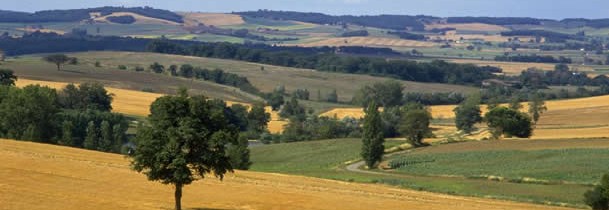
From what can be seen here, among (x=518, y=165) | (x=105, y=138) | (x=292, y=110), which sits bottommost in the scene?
(x=292, y=110)

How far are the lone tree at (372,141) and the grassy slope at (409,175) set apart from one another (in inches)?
122

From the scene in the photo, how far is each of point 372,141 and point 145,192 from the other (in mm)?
47849

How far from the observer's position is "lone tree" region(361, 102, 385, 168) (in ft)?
319

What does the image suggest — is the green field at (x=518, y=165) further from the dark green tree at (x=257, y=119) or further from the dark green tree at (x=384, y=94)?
the dark green tree at (x=384, y=94)

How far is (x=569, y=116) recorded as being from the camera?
13838cm

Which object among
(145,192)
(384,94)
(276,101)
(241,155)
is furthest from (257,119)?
(145,192)

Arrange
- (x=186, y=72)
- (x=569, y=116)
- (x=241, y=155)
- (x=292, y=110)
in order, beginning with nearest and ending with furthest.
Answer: (x=241, y=155)
(x=569, y=116)
(x=292, y=110)
(x=186, y=72)

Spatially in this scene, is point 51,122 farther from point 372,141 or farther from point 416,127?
point 416,127

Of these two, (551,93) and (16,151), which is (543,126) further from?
(16,151)

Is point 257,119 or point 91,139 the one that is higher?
point 91,139

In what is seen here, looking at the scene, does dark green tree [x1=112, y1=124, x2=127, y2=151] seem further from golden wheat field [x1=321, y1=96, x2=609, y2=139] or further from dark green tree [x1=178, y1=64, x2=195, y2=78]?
dark green tree [x1=178, y1=64, x2=195, y2=78]

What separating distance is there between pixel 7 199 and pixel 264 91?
138064mm

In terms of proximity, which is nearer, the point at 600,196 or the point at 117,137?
the point at 600,196

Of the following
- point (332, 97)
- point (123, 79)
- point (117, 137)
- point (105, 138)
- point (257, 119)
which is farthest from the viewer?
point (332, 97)
